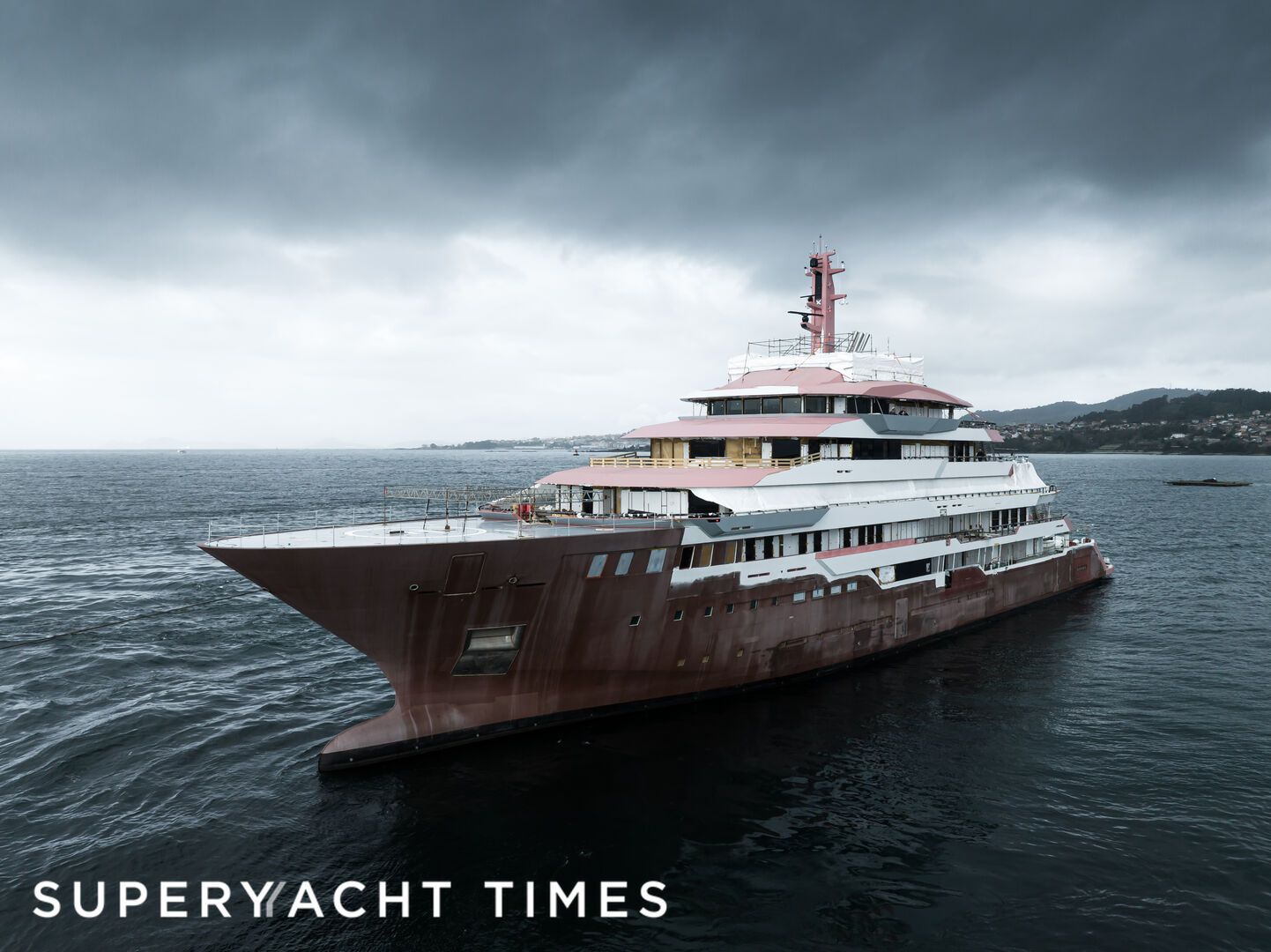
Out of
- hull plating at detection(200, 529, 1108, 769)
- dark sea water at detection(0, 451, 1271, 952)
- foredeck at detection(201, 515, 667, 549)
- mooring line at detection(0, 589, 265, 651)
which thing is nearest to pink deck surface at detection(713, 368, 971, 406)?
hull plating at detection(200, 529, 1108, 769)

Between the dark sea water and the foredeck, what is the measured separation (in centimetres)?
626

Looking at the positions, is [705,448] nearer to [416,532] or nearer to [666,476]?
[666,476]

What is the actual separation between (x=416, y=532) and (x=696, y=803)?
11136 millimetres

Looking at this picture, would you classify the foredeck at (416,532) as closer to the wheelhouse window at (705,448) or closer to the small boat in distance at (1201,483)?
the wheelhouse window at (705,448)

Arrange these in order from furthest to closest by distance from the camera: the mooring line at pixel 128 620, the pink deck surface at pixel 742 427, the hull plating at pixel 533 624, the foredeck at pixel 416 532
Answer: the mooring line at pixel 128 620 < the pink deck surface at pixel 742 427 < the foredeck at pixel 416 532 < the hull plating at pixel 533 624

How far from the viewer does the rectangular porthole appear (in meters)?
20.5

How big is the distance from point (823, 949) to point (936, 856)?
4.49m

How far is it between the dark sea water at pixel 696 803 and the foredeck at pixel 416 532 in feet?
20.5

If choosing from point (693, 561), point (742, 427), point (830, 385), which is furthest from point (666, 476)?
point (830, 385)

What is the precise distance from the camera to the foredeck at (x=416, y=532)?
1906 cm

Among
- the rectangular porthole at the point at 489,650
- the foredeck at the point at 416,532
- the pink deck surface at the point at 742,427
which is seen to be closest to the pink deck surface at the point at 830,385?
the pink deck surface at the point at 742,427

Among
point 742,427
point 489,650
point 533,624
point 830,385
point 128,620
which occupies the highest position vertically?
point 830,385

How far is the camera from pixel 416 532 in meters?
21.8

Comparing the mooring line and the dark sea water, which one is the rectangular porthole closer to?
the dark sea water
